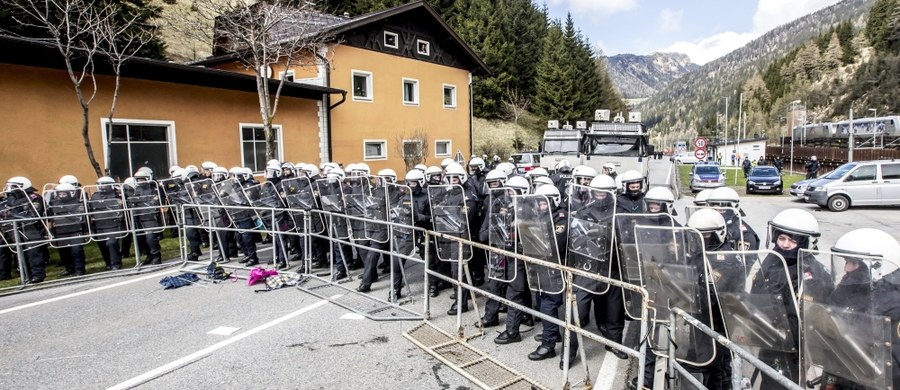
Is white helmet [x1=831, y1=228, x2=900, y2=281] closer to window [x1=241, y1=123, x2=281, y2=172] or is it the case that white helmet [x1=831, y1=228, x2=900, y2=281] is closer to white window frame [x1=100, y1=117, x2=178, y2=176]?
white window frame [x1=100, y1=117, x2=178, y2=176]

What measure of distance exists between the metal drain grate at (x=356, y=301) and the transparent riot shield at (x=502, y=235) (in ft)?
4.37

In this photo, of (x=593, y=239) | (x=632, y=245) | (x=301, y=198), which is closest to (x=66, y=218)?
(x=301, y=198)

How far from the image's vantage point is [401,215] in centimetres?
686

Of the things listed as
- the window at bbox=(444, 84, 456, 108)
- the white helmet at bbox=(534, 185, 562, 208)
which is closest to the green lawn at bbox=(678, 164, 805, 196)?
the window at bbox=(444, 84, 456, 108)

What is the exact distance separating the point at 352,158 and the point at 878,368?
18.6 metres

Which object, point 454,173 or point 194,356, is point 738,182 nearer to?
point 454,173

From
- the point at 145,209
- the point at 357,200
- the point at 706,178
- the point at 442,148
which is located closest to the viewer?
the point at 357,200

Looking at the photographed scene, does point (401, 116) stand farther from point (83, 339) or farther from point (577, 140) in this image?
point (83, 339)

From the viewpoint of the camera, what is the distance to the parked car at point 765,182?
21.3 m

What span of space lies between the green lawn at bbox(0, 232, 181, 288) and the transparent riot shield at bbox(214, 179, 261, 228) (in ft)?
6.71

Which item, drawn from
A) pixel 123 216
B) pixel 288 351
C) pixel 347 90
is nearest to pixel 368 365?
pixel 288 351

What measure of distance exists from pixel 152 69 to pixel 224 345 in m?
10.2

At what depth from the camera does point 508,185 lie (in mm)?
5555

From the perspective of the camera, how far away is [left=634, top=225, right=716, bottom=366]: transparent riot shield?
10.2ft
